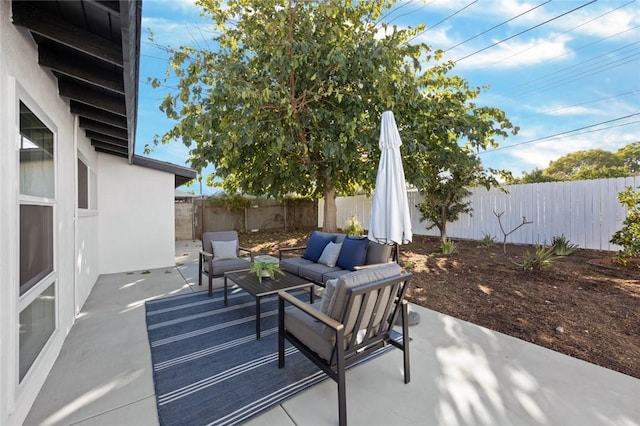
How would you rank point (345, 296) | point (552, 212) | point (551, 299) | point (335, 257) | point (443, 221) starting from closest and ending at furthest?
1. point (345, 296)
2. point (551, 299)
3. point (335, 257)
4. point (552, 212)
5. point (443, 221)

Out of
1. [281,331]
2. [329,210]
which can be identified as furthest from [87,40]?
[329,210]

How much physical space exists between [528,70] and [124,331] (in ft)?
49.8

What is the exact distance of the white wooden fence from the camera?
6461 mm

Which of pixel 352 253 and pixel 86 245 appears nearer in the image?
pixel 352 253

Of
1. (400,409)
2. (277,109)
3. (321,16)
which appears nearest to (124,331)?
(400,409)

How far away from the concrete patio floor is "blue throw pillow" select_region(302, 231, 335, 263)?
223 centimetres

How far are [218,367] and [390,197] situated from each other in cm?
266

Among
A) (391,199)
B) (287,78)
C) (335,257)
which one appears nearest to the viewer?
(391,199)

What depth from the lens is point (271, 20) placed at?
510 cm

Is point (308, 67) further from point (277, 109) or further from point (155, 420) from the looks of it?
point (155, 420)

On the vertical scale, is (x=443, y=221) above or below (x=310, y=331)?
above

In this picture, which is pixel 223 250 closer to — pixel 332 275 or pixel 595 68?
pixel 332 275

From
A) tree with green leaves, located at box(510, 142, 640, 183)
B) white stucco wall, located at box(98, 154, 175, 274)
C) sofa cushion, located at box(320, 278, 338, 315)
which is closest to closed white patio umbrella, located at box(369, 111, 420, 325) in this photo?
sofa cushion, located at box(320, 278, 338, 315)

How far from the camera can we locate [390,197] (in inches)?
136
